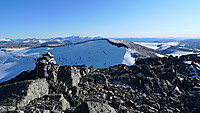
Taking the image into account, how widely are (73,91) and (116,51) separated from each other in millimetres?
38512

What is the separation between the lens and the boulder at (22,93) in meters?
8.71

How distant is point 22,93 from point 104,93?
5442 millimetres

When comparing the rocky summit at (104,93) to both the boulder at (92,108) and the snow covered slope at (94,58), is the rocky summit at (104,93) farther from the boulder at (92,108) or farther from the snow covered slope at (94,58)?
the snow covered slope at (94,58)

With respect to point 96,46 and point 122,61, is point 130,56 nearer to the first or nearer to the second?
point 122,61

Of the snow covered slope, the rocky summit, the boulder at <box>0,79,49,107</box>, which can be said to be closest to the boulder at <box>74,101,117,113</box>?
the rocky summit

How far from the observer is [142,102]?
10.7 m

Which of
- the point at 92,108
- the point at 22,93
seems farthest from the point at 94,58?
the point at 92,108

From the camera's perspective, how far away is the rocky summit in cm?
790

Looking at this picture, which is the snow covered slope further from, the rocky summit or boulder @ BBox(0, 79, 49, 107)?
boulder @ BBox(0, 79, 49, 107)

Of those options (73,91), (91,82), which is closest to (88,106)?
(73,91)

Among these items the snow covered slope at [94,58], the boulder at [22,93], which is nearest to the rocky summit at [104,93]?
the boulder at [22,93]

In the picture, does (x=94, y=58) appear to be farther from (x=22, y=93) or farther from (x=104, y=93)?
(x=22, y=93)

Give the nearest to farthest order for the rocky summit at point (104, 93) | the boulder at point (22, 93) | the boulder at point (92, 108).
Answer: the boulder at point (92, 108) → the rocky summit at point (104, 93) → the boulder at point (22, 93)

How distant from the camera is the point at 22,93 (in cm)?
931
